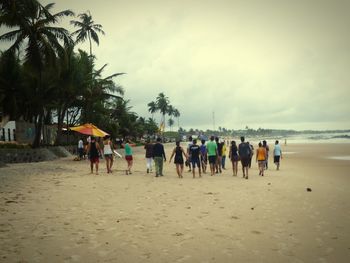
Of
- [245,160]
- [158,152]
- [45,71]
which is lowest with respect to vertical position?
[245,160]

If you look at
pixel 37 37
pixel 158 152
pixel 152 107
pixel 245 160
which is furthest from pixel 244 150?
pixel 152 107

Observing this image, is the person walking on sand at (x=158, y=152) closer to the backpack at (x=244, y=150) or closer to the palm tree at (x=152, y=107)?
the backpack at (x=244, y=150)

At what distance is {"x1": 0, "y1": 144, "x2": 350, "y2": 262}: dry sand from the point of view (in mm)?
4477

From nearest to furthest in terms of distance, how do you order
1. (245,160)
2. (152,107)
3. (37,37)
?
(245,160) < (37,37) < (152,107)

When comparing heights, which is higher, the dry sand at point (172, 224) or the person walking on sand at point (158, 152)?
the person walking on sand at point (158, 152)

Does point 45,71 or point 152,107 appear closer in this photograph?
point 45,71

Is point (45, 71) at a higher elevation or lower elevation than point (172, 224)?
higher

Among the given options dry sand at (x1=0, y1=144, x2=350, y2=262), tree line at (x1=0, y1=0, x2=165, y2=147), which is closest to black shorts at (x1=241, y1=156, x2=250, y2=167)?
dry sand at (x1=0, y1=144, x2=350, y2=262)

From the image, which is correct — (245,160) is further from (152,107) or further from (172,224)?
(152,107)

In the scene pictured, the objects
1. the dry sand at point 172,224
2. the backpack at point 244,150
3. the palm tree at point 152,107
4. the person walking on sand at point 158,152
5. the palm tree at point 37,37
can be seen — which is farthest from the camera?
the palm tree at point 152,107

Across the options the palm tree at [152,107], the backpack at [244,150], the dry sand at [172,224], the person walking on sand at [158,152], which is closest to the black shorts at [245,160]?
Answer: the backpack at [244,150]

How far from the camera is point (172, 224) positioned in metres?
6.03

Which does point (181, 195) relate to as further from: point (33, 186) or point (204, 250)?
point (33, 186)

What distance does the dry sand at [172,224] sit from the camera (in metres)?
4.48
